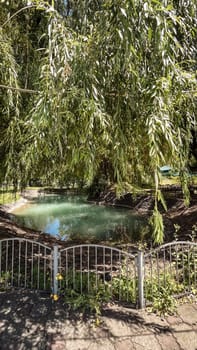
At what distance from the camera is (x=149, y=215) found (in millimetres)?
10672

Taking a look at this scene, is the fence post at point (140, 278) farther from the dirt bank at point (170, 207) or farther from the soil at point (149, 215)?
the dirt bank at point (170, 207)

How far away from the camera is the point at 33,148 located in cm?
187

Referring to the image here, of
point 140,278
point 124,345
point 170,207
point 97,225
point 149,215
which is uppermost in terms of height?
point 140,278

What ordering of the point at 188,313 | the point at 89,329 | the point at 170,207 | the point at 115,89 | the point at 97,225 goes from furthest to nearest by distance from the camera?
the point at 170,207 < the point at 97,225 < the point at 188,313 < the point at 89,329 < the point at 115,89

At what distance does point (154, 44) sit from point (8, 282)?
298 cm

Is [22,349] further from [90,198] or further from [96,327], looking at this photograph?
[90,198]

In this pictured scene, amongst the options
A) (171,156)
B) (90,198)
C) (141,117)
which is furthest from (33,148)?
(90,198)

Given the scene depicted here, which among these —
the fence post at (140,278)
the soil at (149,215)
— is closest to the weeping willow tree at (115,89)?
the fence post at (140,278)

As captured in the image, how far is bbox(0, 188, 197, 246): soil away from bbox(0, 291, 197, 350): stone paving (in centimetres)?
261

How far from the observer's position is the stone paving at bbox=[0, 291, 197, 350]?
2.06 m

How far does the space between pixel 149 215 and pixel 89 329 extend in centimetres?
874

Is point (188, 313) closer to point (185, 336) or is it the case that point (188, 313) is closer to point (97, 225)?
point (185, 336)

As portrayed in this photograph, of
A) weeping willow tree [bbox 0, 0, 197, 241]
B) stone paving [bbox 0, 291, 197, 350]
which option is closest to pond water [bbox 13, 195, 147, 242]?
stone paving [bbox 0, 291, 197, 350]

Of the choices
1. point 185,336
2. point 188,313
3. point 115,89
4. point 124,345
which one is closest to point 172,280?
point 188,313
